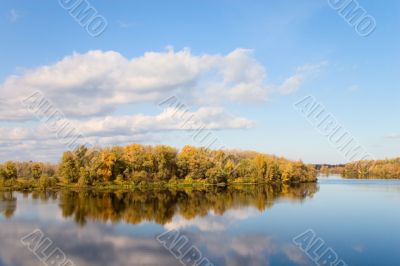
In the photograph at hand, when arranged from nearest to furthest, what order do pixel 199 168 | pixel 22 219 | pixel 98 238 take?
pixel 98 238
pixel 22 219
pixel 199 168

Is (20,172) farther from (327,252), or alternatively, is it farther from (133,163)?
(327,252)

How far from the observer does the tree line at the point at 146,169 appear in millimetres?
52188

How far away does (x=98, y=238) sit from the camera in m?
18.8

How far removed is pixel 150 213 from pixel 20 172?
52.7 m

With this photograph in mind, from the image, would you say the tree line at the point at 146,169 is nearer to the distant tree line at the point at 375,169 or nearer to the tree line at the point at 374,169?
the tree line at the point at 374,169

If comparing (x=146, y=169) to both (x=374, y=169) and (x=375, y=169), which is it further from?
(x=374, y=169)

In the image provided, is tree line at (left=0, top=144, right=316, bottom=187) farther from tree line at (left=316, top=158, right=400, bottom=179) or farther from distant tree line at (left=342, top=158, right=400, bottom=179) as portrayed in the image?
distant tree line at (left=342, top=158, right=400, bottom=179)

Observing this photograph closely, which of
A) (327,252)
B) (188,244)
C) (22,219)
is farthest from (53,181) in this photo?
(327,252)

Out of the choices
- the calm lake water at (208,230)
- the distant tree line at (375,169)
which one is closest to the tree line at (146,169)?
the calm lake water at (208,230)

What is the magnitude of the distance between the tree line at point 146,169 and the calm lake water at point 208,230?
1966 centimetres

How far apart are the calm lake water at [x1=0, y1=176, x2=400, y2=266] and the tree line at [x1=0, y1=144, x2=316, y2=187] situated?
19664mm

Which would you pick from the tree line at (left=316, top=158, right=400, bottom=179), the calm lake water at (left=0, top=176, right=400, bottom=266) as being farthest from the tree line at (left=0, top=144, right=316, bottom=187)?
the tree line at (left=316, top=158, right=400, bottom=179)

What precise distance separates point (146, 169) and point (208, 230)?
122 feet

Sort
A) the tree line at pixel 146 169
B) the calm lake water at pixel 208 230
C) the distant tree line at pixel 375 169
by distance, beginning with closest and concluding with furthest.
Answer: the calm lake water at pixel 208 230 → the tree line at pixel 146 169 → the distant tree line at pixel 375 169
